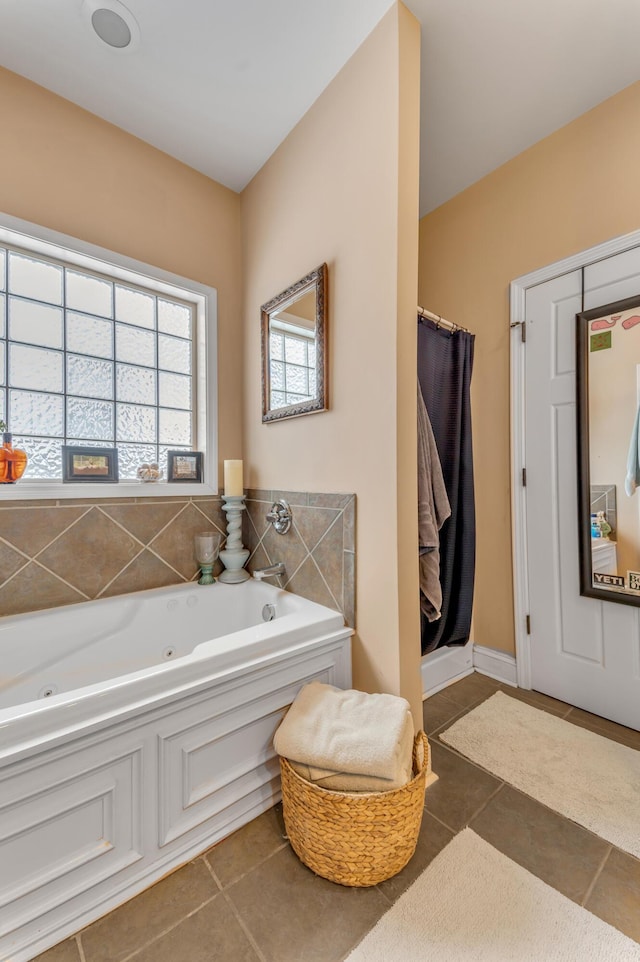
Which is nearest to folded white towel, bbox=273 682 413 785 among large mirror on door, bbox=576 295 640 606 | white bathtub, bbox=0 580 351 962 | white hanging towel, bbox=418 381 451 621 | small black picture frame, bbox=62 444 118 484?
white bathtub, bbox=0 580 351 962

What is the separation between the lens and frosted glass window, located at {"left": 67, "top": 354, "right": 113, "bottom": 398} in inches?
75.0

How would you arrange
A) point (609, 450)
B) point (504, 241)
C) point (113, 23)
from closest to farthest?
point (113, 23) < point (609, 450) < point (504, 241)

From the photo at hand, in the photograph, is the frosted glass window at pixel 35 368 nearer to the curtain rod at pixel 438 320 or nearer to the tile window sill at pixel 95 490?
the tile window sill at pixel 95 490

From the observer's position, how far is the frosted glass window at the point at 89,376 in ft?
6.25

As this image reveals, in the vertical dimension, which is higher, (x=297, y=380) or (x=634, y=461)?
(x=297, y=380)

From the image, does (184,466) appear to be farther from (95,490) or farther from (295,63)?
(295,63)

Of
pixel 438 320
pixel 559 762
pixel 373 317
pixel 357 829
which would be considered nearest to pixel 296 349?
pixel 373 317

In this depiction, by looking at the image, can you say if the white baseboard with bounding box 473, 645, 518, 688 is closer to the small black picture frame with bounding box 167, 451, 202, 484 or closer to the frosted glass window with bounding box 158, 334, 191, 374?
the small black picture frame with bounding box 167, 451, 202, 484

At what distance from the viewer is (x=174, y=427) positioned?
2.23m

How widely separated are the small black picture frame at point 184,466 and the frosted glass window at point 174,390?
1.01 feet

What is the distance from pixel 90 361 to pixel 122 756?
1.76 meters

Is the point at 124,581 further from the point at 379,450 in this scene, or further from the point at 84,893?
the point at 379,450

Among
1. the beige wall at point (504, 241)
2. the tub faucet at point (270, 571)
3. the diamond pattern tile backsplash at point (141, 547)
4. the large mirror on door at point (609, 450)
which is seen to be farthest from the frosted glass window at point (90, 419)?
the large mirror on door at point (609, 450)

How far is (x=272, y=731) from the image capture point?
134 centimetres
